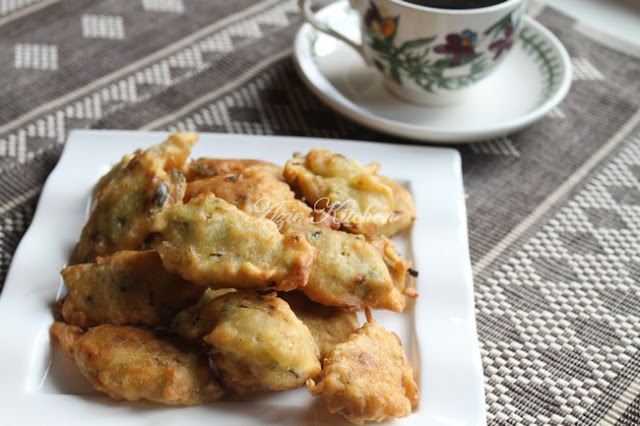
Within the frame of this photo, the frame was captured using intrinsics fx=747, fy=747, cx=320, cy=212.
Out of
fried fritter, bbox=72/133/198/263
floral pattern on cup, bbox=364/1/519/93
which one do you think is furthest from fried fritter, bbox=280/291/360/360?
floral pattern on cup, bbox=364/1/519/93

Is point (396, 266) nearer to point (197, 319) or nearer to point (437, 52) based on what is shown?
point (197, 319)

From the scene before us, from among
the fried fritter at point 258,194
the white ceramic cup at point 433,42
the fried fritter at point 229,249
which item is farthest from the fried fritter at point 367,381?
the white ceramic cup at point 433,42

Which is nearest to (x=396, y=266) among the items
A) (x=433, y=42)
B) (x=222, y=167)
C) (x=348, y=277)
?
(x=348, y=277)

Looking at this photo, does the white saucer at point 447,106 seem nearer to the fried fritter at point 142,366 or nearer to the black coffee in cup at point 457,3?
the black coffee in cup at point 457,3

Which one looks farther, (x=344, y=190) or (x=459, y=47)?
(x=459, y=47)

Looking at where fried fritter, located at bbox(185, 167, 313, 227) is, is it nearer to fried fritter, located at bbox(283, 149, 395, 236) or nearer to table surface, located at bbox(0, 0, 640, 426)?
fried fritter, located at bbox(283, 149, 395, 236)

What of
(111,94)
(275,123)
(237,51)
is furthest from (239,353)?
(237,51)

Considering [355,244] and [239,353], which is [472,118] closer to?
[355,244]
